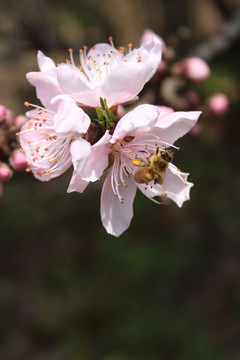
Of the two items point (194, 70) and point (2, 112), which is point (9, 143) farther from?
point (194, 70)

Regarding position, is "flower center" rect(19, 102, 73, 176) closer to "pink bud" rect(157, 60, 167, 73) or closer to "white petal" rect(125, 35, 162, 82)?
"white petal" rect(125, 35, 162, 82)

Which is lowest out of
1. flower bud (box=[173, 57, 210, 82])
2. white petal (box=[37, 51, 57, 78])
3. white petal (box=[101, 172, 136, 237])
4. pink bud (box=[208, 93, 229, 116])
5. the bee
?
pink bud (box=[208, 93, 229, 116])

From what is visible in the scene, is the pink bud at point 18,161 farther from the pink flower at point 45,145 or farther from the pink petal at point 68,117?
the pink petal at point 68,117

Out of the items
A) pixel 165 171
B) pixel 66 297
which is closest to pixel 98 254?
pixel 66 297

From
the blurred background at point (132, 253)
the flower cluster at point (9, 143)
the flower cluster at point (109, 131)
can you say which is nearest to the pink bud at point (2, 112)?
the flower cluster at point (9, 143)

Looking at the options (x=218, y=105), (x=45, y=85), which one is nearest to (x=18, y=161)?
(x=45, y=85)

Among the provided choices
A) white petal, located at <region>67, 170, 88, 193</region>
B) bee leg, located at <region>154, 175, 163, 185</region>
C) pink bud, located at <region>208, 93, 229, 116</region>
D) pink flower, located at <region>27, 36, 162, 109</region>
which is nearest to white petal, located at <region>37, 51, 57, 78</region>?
pink flower, located at <region>27, 36, 162, 109</region>
